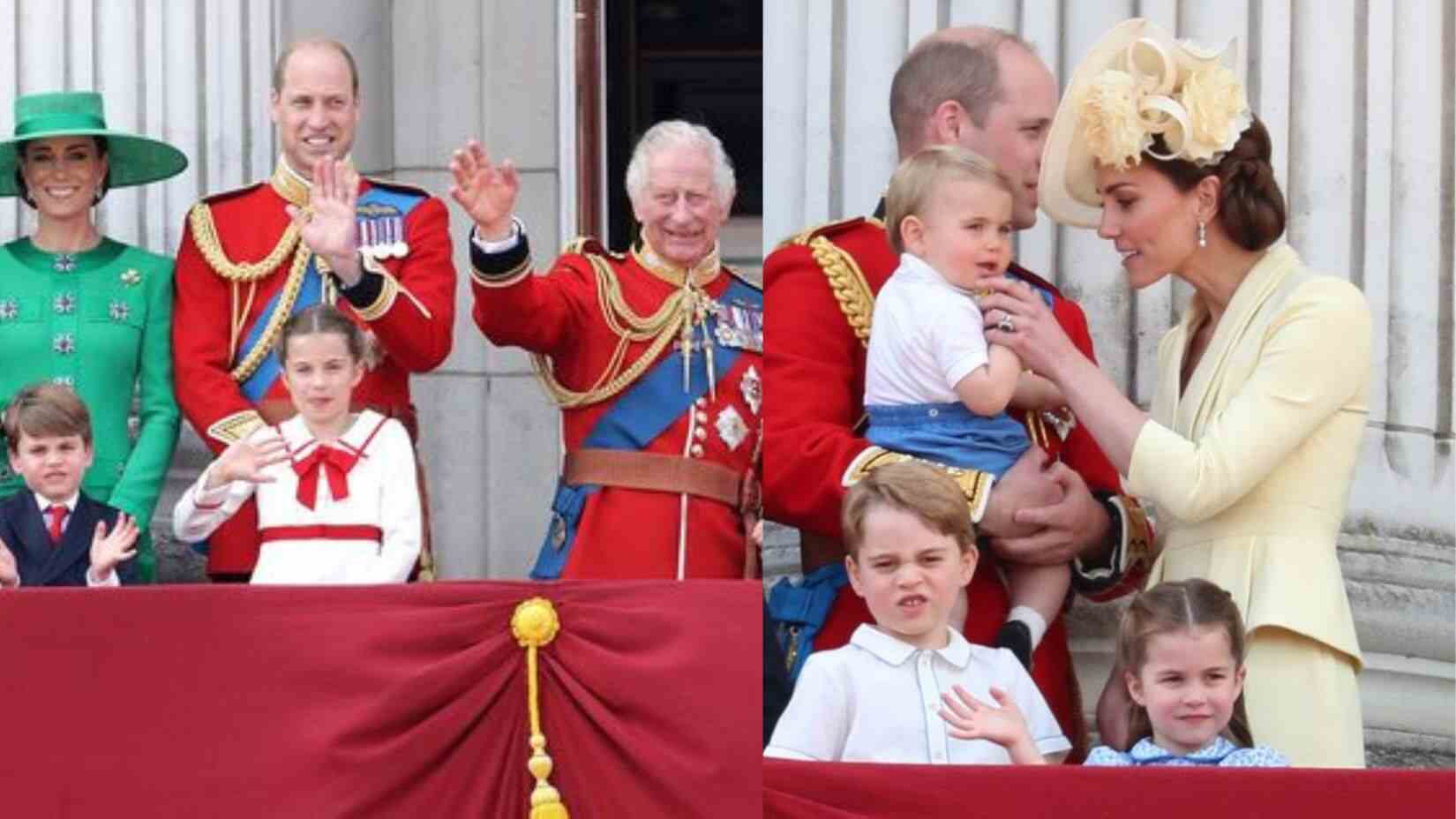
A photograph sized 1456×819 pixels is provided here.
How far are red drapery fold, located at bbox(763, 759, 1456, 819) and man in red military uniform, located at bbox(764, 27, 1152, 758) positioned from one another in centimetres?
65

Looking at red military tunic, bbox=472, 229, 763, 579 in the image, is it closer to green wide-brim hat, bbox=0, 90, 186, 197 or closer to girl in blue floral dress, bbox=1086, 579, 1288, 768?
green wide-brim hat, bbox=0, 90, 186, 197

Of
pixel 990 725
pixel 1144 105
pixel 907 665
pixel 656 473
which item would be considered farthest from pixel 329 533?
pixel 1144 105

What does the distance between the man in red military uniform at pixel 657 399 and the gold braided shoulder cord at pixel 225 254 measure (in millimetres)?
515

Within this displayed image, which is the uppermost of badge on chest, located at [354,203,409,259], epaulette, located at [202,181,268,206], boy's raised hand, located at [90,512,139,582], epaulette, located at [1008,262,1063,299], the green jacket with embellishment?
epaulette, located at [202,181,268,206]

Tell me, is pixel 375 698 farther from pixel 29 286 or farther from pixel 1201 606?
pixel 29 286

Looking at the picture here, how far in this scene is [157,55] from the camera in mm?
7742

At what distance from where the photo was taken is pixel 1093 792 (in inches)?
212

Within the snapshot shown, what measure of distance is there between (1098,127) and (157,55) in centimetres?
247

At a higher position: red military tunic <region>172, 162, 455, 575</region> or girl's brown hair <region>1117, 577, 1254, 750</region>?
red military tunic <region>172, 162, 455, 575</region>

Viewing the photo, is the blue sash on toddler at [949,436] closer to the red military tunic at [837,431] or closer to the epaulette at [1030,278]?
the red military tunic at [837,431]

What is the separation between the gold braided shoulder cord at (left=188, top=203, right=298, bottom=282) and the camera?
6.94 m

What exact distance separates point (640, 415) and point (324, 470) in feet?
1.86

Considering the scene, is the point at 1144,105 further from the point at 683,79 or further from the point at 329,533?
the point at 683,79

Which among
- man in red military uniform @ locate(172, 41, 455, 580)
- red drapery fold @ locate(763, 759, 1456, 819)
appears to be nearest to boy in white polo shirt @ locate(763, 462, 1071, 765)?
red drapery fold @ locate(763, 759, 1456, 819)
